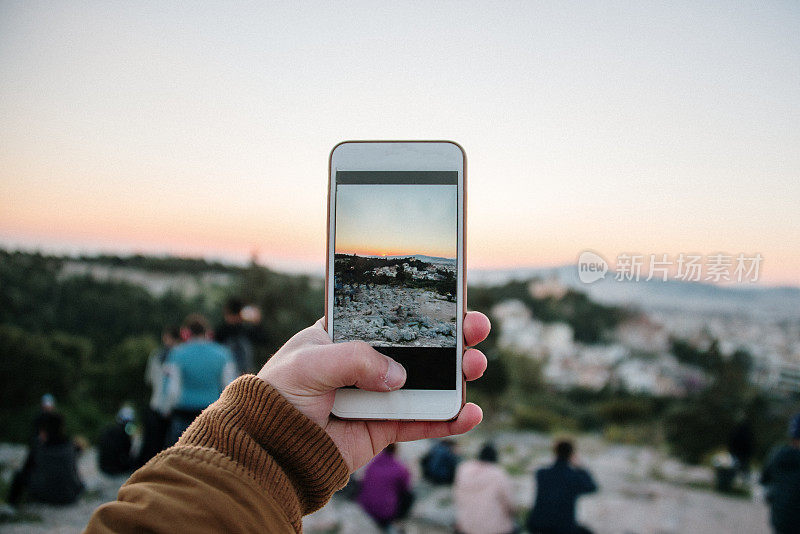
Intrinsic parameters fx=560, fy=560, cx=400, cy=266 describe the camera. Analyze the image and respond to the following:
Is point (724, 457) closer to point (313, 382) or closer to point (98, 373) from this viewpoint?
point (313, 382)

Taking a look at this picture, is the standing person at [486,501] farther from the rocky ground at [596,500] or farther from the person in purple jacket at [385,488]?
the rocky ground at [596,500]

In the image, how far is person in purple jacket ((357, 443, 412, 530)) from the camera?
390 centimetres

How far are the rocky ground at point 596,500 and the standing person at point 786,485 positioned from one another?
117cm

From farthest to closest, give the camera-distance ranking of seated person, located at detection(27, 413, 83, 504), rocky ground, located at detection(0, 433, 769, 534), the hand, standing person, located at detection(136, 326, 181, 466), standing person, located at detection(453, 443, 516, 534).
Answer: rocky ground, located at detection(0, 433, 769, 534), seated person, located at detection(27, 413, 83, 504), standing person, located at detection(136, 326, 181, 466), standing person, located at detection(453, 443, 516, 534), the hand

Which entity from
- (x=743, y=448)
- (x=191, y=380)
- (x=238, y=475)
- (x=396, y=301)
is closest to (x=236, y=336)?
(x=191, y=380)

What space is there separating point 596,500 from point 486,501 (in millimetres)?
2128

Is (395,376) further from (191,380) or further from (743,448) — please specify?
(743,448)

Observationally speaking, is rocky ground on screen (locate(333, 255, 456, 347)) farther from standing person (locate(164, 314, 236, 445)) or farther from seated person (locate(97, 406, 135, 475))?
seated person (locate(97, 406, 135, 475))

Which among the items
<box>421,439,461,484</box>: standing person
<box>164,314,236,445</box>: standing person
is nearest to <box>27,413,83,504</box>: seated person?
<box>164,314,236,445</box>: standing person

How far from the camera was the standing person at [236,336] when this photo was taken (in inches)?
155

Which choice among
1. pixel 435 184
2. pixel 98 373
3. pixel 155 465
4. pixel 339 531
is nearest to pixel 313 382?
pixel 155 465

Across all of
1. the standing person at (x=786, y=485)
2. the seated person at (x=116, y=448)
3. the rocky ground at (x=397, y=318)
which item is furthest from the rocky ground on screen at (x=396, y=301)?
the seated person at (x=116, y=448)

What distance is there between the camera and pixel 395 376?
1.06 m

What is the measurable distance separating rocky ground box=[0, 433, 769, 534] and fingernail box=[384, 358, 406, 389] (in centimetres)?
342
